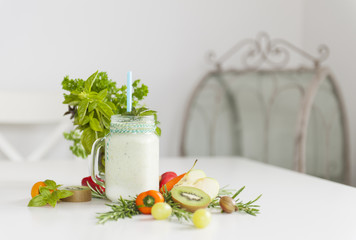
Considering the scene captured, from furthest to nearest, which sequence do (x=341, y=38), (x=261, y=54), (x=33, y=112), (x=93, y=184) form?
(x=261, y=54), (x=341, y=38), (x=33, y=112), (x=93, y=184)

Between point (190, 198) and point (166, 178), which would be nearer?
point (190, 198)

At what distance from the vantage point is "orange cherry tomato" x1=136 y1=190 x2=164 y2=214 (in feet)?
2.99

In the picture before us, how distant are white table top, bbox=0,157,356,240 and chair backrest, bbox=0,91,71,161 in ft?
4.22

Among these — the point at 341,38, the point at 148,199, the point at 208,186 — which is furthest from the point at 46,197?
the point at 341,38

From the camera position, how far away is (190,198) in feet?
3.05

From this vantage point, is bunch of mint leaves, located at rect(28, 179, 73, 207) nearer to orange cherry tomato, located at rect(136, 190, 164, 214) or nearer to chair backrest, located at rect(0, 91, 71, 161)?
orange cherry tomato, located at rect(136, 190, 164, 214)

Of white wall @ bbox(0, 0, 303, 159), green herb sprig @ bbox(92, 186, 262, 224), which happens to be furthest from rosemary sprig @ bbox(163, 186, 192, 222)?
white wall @ bbox(0, 0, 303, 159)

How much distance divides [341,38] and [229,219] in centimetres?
234

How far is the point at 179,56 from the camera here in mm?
3098

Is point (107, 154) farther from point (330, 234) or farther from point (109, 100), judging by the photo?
point (330, 234)

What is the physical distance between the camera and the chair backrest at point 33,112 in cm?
263

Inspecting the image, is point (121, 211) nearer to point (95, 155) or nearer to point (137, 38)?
point (95, 155)

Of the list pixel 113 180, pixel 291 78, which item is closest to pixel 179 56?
pixel 291 78

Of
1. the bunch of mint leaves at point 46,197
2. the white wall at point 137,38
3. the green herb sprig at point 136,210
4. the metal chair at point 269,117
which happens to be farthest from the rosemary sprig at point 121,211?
the white wall at point 137,38
